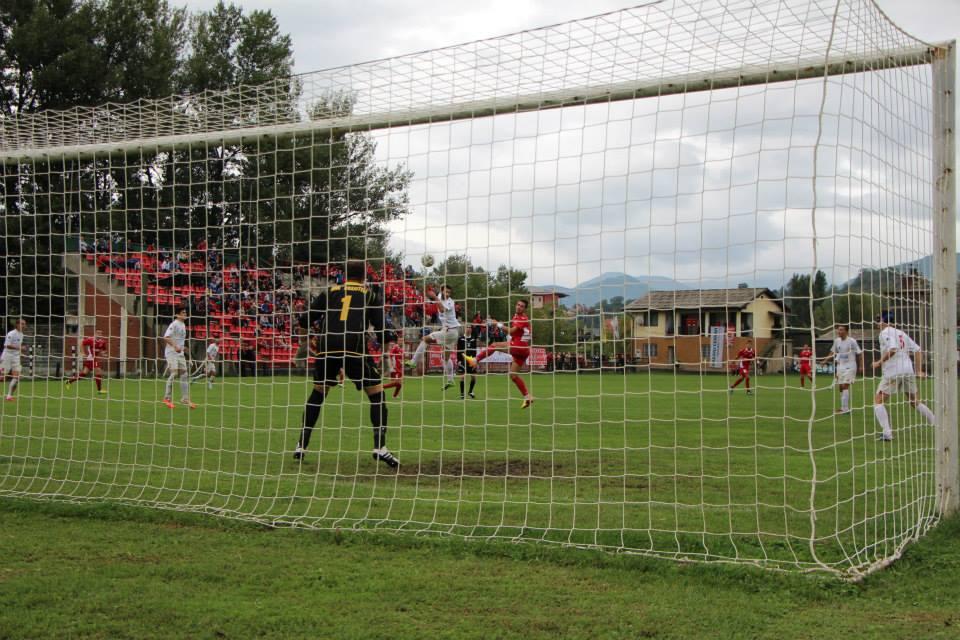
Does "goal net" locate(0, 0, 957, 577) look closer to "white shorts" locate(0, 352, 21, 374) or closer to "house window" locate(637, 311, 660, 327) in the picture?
"house window" locate(637, 311, 660, 327)

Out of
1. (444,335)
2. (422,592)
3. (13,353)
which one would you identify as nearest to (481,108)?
(444,335)

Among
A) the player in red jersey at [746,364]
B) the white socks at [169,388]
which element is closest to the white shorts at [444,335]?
the player in red jersey at [746,364]

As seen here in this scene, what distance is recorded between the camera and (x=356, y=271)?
825 cm

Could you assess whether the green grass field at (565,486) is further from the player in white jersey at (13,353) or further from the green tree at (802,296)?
the player in white jersey at (13,353)

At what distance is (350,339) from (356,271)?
2.17 feet

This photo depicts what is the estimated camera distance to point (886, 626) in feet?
12.9

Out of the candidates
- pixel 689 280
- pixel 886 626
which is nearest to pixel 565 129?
pixel 689 280

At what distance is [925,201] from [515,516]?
3832mm

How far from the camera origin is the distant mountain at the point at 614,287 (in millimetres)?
5922

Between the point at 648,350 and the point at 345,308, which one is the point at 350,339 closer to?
the point at 345,308

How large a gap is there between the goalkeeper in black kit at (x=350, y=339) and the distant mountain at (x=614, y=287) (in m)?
2.16

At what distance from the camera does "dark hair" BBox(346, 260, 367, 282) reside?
8195 millimetres

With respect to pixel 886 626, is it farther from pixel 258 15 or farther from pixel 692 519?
pixel 258 15

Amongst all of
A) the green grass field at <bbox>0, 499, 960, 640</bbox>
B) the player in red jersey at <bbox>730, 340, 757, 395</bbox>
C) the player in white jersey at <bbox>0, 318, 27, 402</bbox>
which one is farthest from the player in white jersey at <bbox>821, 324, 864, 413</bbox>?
the player in white jersey at <bbox>0, 318, 27, 402</bbox>
